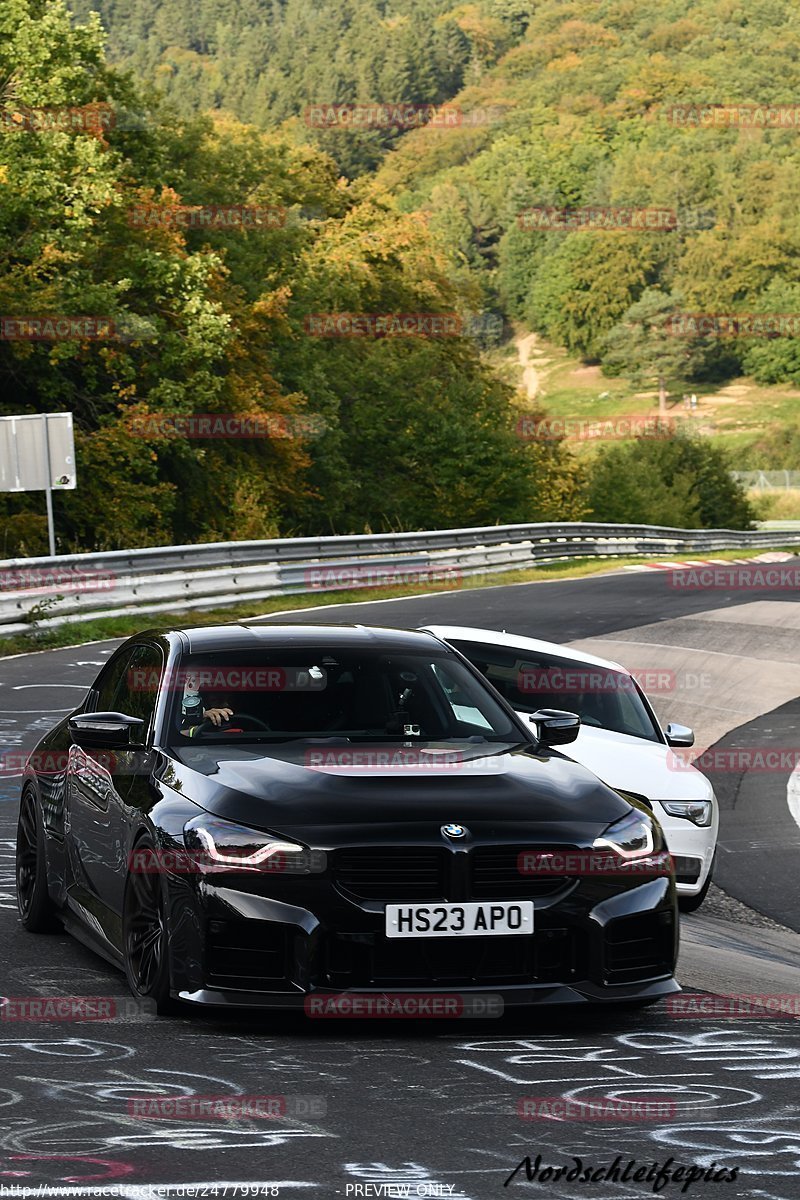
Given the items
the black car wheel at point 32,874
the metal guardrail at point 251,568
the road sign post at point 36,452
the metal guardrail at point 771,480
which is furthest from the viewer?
the metal guardrail at point 771,480

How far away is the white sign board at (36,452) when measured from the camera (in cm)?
2770

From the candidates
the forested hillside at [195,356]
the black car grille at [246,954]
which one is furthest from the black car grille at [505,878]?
the forested hillside at [195,356]

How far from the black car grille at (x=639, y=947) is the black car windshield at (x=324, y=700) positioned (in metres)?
1.21

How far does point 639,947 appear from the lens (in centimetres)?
669

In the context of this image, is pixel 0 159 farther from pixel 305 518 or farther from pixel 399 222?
pixel 399 222

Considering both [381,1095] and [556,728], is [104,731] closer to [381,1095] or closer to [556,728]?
[556,728]

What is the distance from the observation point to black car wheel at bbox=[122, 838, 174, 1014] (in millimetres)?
6594

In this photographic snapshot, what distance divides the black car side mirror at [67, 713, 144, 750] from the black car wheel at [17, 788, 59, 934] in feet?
3.45

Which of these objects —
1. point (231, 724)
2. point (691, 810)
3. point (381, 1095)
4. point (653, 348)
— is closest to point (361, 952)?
point (381, 1095)

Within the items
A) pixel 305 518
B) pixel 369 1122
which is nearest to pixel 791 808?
pixel 369 1122

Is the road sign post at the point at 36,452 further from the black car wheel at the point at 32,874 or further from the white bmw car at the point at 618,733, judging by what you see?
the black car wheel at the point at 32,874

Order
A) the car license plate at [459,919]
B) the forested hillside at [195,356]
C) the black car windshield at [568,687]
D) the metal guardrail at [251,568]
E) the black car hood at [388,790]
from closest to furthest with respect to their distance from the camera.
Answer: the car license plate at [459,919], the black car hood at [388,790], the black car windshield at [568,687], the metal guardrail at [251,568], the forested hillside at [195,356]

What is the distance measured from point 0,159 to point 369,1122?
3633 centimetres

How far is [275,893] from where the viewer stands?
20.8ft
